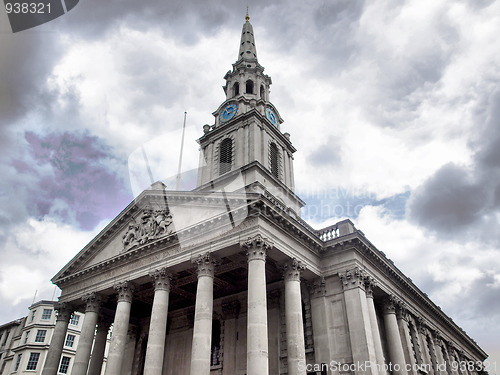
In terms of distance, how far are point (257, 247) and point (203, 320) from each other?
4334 mm

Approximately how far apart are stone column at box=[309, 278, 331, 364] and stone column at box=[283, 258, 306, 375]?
95.7 inches

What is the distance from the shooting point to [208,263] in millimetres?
20766

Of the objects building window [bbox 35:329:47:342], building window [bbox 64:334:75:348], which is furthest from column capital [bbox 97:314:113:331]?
building window [bbox 35:329:47:342]

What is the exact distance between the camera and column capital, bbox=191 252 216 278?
2058cm

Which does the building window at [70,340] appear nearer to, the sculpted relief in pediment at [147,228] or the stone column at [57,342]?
the stone column at [57,342]

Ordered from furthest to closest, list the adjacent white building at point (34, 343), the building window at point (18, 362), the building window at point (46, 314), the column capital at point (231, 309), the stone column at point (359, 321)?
the building window at point (46, 314)
the adjacent white building at point (34, 343)
the building window at point (18, 362)
the column capital at point (231, 309)
the stone column at point (359, 321)

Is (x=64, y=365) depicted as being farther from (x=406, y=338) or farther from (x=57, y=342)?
(x=406, y=338)

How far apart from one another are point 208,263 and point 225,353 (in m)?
8.14

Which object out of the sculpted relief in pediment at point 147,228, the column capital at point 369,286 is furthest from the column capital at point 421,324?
the sculpted relief in pediment at point 147,228

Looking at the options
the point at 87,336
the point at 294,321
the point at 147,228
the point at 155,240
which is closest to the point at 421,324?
the point at 294,321

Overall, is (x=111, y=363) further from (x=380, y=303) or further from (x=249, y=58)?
(x=249, y=58)

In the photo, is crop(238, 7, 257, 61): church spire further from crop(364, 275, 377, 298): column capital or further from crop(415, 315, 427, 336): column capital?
crop(415, 315, 427, 336): column capital

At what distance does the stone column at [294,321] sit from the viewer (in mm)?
18438

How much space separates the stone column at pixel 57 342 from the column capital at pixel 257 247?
51.7 ft
